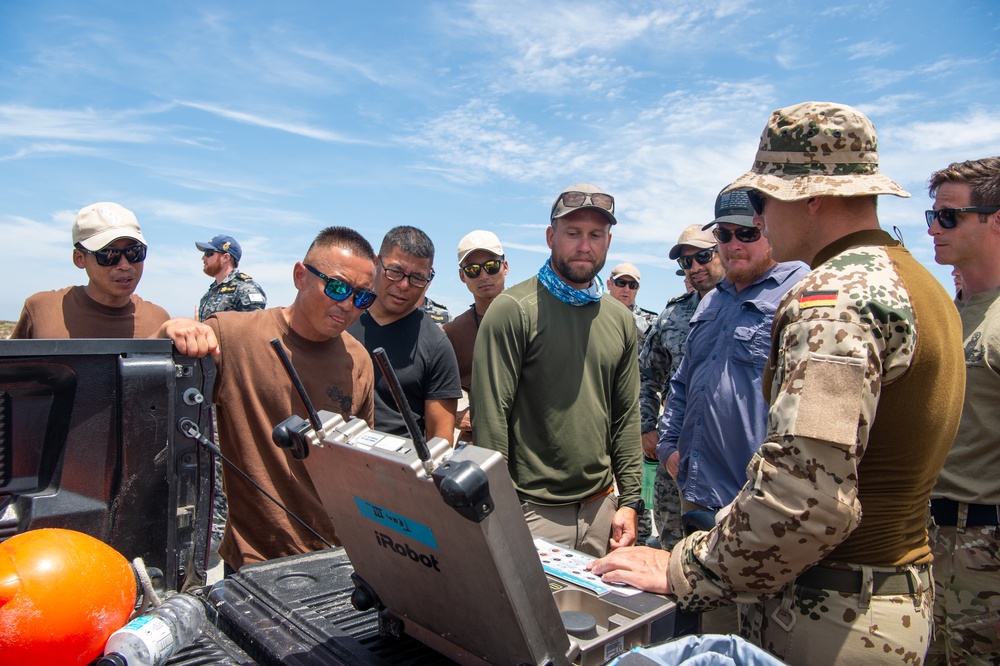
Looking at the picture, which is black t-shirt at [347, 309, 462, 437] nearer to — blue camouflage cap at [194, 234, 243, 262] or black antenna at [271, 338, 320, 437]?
black antenna at [271, 338, 320, 437]

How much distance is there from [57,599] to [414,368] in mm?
2297

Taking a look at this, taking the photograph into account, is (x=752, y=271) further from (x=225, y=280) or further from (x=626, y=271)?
(x=225, y=280)

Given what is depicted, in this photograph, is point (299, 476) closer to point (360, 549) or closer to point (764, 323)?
point (360, 549)

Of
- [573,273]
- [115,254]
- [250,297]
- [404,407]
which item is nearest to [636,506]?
[573,273]

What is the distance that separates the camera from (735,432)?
296 cm

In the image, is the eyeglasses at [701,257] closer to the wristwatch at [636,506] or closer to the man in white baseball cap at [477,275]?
the man in white baseball cap at [477,275]

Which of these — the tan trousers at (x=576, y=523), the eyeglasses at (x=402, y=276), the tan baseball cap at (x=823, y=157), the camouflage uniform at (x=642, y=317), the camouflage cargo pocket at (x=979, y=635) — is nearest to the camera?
the tan baseball cap at (x=823, y=157)

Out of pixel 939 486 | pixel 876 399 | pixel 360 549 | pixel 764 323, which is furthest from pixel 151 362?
pixel 939 486

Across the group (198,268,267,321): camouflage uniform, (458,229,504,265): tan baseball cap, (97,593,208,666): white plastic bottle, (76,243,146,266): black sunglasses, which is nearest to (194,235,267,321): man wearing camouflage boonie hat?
(198,268,267,321): camouflage uniform

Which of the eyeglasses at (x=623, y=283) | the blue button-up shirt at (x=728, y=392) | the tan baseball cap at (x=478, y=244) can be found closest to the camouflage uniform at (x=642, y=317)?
the eyeglasses at (x=623, y=283)

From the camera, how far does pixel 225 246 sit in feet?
27.2

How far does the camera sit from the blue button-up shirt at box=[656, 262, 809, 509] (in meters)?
2.96

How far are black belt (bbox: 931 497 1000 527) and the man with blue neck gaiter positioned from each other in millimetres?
1270

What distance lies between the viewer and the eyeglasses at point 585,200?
10.6 ft
